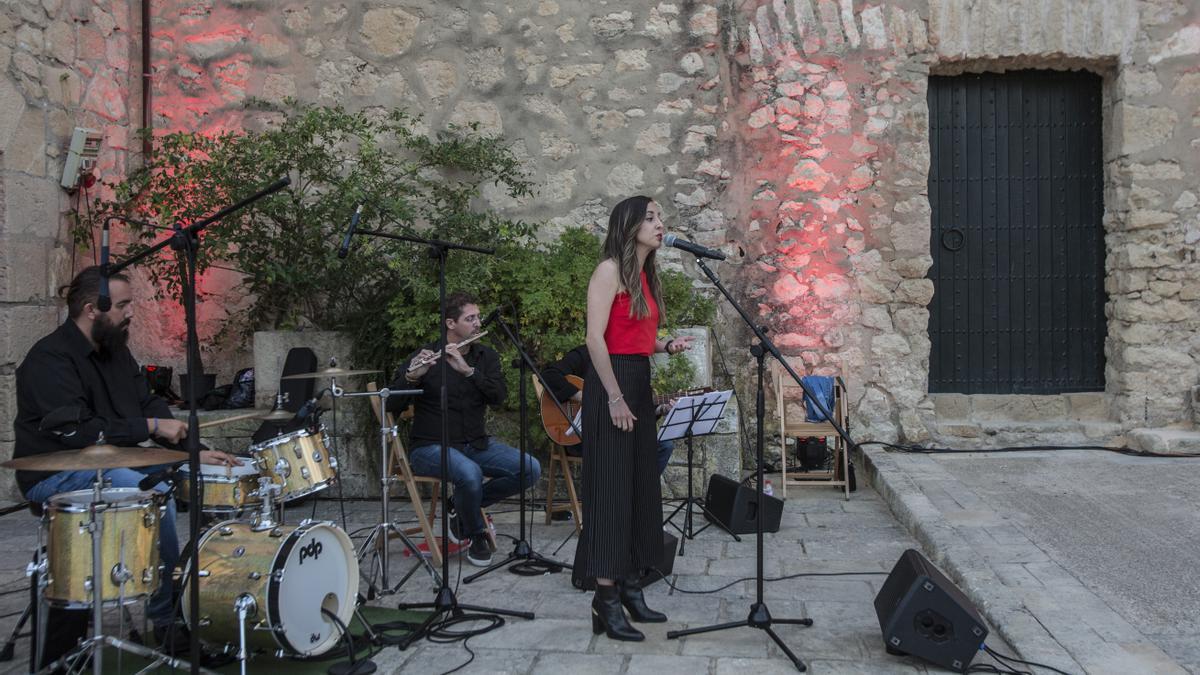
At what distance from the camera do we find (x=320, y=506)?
20.7 feet

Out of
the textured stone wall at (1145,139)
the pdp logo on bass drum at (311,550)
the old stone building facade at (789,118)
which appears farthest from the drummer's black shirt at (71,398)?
the textured stone wall at (1145,139)

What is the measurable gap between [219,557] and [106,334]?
3.38 ft

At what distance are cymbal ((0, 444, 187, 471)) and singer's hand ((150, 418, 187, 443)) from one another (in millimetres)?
479

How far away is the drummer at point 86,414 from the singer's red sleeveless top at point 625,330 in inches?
56.4

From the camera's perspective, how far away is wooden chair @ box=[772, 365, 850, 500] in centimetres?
645

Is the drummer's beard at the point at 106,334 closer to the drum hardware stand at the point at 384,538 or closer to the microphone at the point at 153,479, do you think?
the microphone at the point at 153,479

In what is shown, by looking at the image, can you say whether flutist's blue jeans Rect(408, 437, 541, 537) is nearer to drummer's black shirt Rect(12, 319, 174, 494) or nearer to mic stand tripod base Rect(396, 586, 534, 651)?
mic stand tripod base Rect(396, 586, 534, 651)

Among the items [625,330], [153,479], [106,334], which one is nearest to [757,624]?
[625,330]

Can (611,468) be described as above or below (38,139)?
below

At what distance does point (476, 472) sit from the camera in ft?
16.0

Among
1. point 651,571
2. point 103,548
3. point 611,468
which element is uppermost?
point 611,468

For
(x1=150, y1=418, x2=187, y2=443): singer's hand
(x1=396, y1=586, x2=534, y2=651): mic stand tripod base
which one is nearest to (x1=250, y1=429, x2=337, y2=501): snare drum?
(x1=150, y1=418, x2=187, y2=443): singer's hand

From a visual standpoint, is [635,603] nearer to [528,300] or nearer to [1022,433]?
[528,300]

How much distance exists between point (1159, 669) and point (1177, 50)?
5545mm
